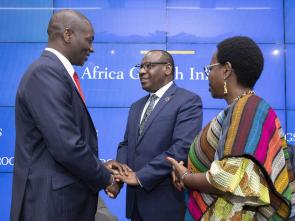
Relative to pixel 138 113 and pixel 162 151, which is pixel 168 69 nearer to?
pixel 138 113

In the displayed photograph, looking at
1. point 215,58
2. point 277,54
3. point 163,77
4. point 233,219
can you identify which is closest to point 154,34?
point 277,54

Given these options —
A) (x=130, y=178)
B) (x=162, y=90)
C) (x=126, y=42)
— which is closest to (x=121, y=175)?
(x=130, y=178)

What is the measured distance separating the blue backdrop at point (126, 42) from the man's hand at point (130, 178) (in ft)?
6.74

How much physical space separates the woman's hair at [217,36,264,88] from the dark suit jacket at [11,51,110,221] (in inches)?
29.9

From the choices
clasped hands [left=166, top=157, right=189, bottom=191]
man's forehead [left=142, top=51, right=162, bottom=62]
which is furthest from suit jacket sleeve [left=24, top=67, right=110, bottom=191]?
man's forehead [left=142, top=51, right=162, bottom=62]

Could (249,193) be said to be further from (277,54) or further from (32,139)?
(277,54)

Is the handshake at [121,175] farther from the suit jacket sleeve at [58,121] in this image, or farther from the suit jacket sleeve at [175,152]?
the suit jacket sleeve at [58,121]

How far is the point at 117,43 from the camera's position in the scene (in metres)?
4.86

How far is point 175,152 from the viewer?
273cm

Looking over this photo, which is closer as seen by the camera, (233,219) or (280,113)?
(233,219)

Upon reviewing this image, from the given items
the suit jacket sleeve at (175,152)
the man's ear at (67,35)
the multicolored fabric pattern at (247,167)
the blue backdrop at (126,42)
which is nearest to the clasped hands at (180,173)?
the multicolored fabric pattern at (247,167)

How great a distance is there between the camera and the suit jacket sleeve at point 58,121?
6.46 ft

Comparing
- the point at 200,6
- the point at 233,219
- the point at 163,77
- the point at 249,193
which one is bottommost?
the point at 233,219

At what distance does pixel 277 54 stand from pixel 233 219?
3.42m
